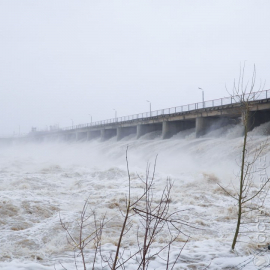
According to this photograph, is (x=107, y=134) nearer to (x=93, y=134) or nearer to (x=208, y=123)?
(x=93, y=134)

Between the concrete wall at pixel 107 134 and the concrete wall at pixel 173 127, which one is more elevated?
the concrete wall at pixel 173 127

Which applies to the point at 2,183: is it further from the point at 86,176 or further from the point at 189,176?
the point at 189,176

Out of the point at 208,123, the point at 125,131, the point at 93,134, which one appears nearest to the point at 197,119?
the point at 208,123

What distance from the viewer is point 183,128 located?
1293 inches

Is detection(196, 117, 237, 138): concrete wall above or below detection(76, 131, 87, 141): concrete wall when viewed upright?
above

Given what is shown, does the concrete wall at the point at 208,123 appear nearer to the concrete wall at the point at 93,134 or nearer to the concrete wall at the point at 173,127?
the concrete wall at the point at 173,127

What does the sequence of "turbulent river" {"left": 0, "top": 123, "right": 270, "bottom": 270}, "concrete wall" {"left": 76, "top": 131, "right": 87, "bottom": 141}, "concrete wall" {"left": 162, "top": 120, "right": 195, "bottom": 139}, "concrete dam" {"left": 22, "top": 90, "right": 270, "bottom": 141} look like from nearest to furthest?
1. "turbulent river" {"left": 0, "top": 123, "right": 270, "bottom": 270}
2. "concrete dam" {"left": 22, "top": 90, "right": 270, "bottom": 141}
3. "concrete wall" {"left": 162, "top": 120, "right": 195, "bottom": 139}
4. "concrete wall" {"left": 76, "top": 131, "right": 87, "bottom": 141}

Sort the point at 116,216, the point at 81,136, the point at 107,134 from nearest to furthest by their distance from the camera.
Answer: the point at 116,216
the point at 107,134
the point at 81,136

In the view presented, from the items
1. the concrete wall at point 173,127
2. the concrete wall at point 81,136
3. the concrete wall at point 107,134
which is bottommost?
the concrete wall at point 81,136


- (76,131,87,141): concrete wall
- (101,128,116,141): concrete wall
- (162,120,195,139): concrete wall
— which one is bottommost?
(76,131,87,141): concrete wall

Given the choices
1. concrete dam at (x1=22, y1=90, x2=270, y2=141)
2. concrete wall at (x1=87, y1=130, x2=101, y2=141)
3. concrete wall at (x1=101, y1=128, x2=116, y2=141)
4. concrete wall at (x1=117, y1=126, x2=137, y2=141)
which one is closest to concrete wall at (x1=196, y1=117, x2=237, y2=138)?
concrete dam at (x1=22, y1=90, x2=270, y2=141)

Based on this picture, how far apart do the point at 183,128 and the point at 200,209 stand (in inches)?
937

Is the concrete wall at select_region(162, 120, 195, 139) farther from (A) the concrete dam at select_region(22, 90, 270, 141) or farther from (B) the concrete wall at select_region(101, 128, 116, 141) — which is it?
(B) the concrete wall at select_region(101, 128, 116, 141)

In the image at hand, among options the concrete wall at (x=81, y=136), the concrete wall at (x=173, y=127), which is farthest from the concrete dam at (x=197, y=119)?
the concrete wall at (x=81, y=136)
